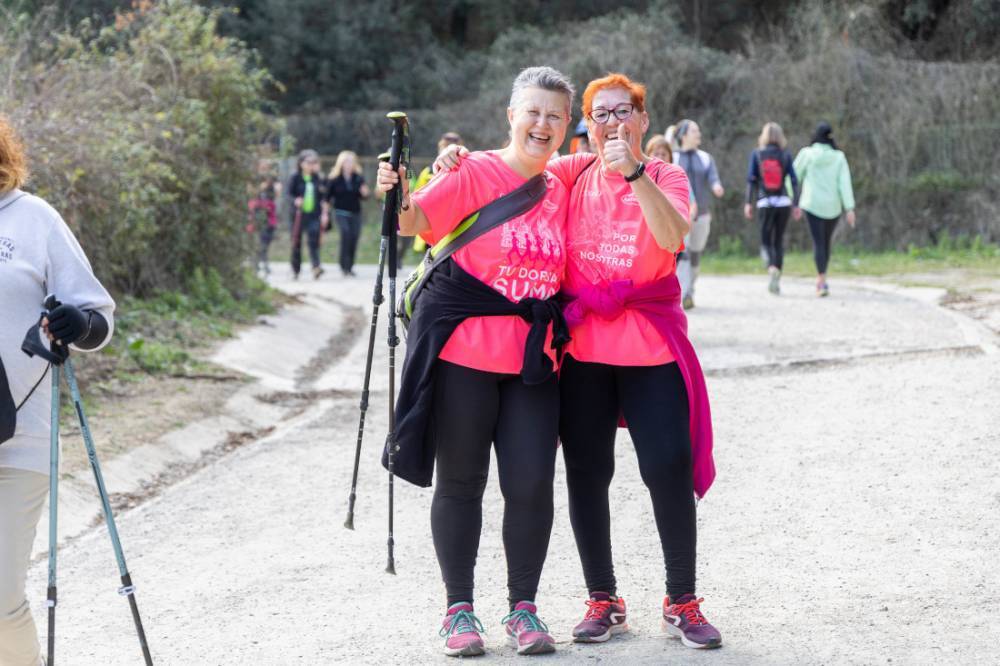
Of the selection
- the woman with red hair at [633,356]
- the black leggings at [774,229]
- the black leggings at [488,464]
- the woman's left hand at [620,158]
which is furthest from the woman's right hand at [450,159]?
the black leggings at [774,229]

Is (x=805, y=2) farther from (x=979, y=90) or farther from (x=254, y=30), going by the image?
(x=254, y=30)

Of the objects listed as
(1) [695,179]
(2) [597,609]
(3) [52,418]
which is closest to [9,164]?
(3) [52,418]

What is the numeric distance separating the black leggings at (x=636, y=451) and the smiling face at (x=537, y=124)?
0.71m

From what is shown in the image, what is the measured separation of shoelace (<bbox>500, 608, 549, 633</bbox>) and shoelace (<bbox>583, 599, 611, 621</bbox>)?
184 mm

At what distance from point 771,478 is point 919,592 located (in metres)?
1.94

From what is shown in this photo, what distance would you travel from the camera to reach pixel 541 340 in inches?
177

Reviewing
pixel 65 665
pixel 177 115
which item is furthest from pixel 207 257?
pixel 65 665

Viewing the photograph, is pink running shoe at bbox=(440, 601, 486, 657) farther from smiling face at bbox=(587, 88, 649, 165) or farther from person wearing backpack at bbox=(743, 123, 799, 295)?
person wearing backpack at bbox=(743, 123, 799, 295)

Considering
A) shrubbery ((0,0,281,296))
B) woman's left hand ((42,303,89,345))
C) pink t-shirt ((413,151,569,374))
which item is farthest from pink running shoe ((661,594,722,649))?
shrubbery ((0,0,281,296))

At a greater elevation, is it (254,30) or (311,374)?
(254,30)

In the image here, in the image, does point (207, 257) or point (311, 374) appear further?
point (207, 257)

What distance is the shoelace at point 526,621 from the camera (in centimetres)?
460

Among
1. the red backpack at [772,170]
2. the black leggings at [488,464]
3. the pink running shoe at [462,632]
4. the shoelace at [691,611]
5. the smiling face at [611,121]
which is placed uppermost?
the smiling face at [611,121]

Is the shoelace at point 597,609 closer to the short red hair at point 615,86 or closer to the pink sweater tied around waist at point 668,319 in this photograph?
the pink sweater tied around waist at point 668,319
